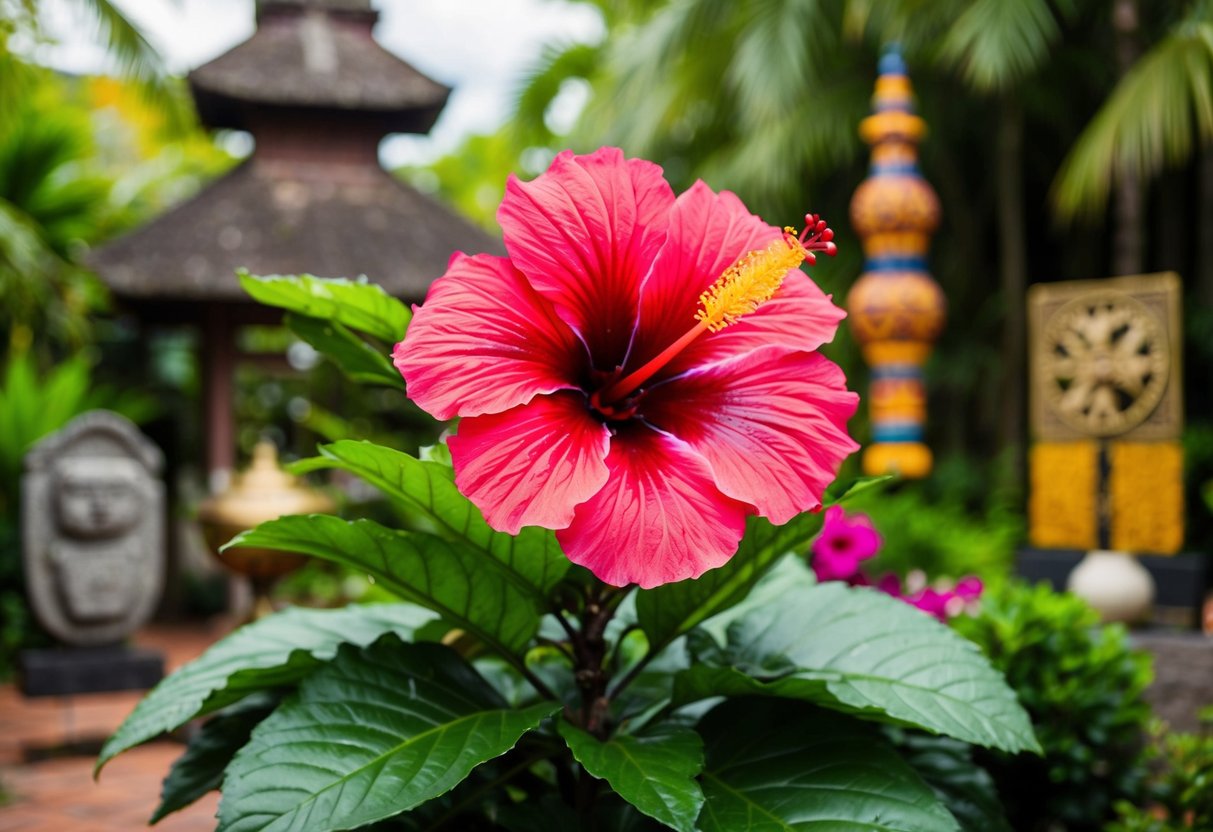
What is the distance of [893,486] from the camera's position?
28.5 ft

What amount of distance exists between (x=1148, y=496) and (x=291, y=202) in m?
7.44

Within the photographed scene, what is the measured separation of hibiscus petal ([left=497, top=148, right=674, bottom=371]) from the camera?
86 cm

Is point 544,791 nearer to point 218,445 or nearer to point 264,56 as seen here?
point 218,445

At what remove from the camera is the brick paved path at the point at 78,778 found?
8.91 feet

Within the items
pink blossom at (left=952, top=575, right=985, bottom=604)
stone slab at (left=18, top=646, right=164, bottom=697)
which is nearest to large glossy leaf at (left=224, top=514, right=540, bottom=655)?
pink blossom at (left=952, top=575, right=985, bottom=604)

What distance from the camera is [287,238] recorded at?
29.9 ft

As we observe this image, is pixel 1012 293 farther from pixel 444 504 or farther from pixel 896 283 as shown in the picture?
pixel 444 504

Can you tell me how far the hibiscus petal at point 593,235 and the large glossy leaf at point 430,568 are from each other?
203 millimetres

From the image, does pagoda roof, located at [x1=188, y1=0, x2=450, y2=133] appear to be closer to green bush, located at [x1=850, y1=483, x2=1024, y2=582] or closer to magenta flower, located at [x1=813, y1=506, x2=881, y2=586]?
green bush, located at [x1=850, y1=483, x2=1024, y2=582]

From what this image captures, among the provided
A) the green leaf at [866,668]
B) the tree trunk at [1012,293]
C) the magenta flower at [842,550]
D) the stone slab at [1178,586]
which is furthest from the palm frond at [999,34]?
the green leaf at [866,668]

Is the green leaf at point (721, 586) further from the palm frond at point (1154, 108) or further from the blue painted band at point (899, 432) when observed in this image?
the palm frond at point (1154, 108)

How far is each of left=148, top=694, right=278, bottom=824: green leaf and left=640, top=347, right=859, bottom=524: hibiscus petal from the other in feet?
1.60

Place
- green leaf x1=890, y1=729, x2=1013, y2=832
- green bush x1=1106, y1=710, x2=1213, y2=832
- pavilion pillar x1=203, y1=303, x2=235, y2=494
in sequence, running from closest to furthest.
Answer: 1. green leaf x1=890, y1=729, x2=1013, y2=832
2. green bush x1=1106, y1=710, x2=1213, y2=832
3. pavilion pillar x1=203, y1=303, x2=235, y2=494

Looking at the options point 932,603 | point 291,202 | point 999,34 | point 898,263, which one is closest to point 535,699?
point 932,603
